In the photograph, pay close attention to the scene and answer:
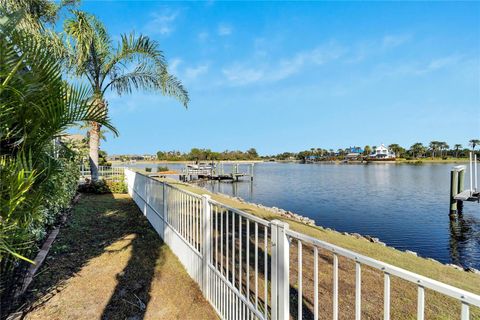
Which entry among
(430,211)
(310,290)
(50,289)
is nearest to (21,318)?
(50,289)

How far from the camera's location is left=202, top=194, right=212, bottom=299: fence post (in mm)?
3285

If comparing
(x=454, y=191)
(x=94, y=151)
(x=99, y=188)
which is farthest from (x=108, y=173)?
(x=454, y=191)

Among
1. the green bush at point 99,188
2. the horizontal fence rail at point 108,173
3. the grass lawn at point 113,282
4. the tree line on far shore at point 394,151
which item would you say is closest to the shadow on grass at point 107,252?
the grass lawn at point 113,282

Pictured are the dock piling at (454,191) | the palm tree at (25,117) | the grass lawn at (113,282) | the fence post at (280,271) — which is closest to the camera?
the fence post at (280,271)

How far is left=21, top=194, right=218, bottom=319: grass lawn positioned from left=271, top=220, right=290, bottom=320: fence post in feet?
4.46

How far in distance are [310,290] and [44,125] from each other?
336 cm

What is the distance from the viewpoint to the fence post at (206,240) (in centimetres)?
328

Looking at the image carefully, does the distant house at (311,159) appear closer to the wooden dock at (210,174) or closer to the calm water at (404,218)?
the wooden dock at (210,174)

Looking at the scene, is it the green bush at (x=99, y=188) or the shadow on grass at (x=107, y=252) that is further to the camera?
the green bush at (x=99, y=188)

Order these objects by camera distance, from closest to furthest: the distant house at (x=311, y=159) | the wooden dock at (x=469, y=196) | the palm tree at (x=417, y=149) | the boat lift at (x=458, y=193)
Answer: the wooden dock at (x=469, y=196)
the boat lift at (x=458, y=193)
the palm tree at (x=417, y=149)
the distant house at (x=311, y=159)

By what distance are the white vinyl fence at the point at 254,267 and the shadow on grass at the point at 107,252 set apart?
1.49ft

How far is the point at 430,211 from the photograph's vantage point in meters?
15.1

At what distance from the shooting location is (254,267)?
13.0 ft

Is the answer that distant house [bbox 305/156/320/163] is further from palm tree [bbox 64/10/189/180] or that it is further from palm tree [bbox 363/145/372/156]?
palm tree [bbox 64/10/189/180]
